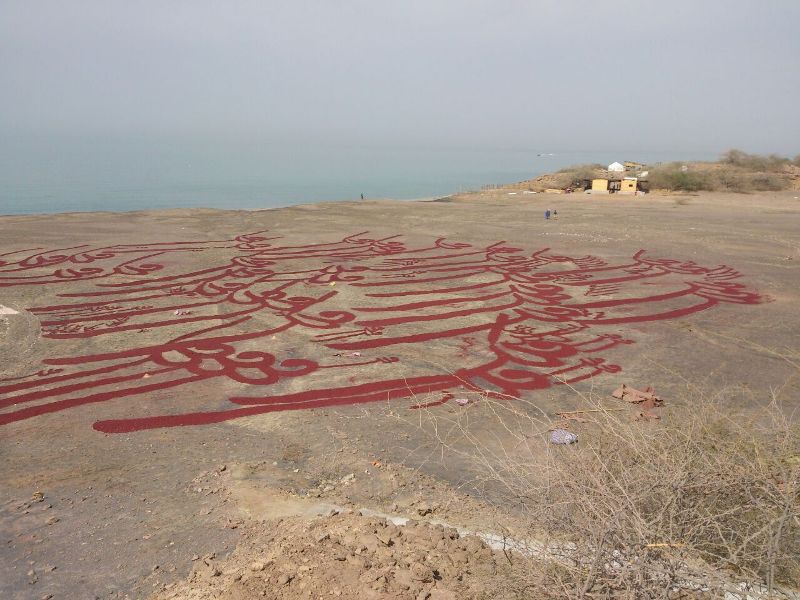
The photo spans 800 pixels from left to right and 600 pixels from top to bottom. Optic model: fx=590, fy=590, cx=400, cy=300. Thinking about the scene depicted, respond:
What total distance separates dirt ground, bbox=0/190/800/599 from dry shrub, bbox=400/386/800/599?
591mm

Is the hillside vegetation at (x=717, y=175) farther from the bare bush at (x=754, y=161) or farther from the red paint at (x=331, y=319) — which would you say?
the red paint at (x=331, y=319)

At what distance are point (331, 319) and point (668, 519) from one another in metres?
6.90

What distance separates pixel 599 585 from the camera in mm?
2582

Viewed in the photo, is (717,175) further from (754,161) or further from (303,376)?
(303,376)

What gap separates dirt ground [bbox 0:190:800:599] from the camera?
3693 millimetres

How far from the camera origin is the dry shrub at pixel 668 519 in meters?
2.57

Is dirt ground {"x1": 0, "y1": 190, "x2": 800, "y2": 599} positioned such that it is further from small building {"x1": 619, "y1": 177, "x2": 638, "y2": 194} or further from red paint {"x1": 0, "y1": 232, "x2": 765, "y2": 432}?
small building {"x1": 619, "y1": 177, "x2": 638, "y2": 194}

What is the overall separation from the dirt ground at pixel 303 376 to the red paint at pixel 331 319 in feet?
0.17

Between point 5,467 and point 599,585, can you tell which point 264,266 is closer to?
point 5,467

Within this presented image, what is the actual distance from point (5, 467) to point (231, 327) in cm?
413

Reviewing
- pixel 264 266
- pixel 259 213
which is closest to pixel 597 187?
pixel 259 213

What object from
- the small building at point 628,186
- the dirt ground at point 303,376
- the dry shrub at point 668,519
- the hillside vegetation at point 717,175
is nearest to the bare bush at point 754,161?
the hillside vegetation at point 717,175

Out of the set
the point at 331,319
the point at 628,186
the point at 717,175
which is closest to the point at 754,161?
the point at 717,175

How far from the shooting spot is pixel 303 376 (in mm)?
7090
